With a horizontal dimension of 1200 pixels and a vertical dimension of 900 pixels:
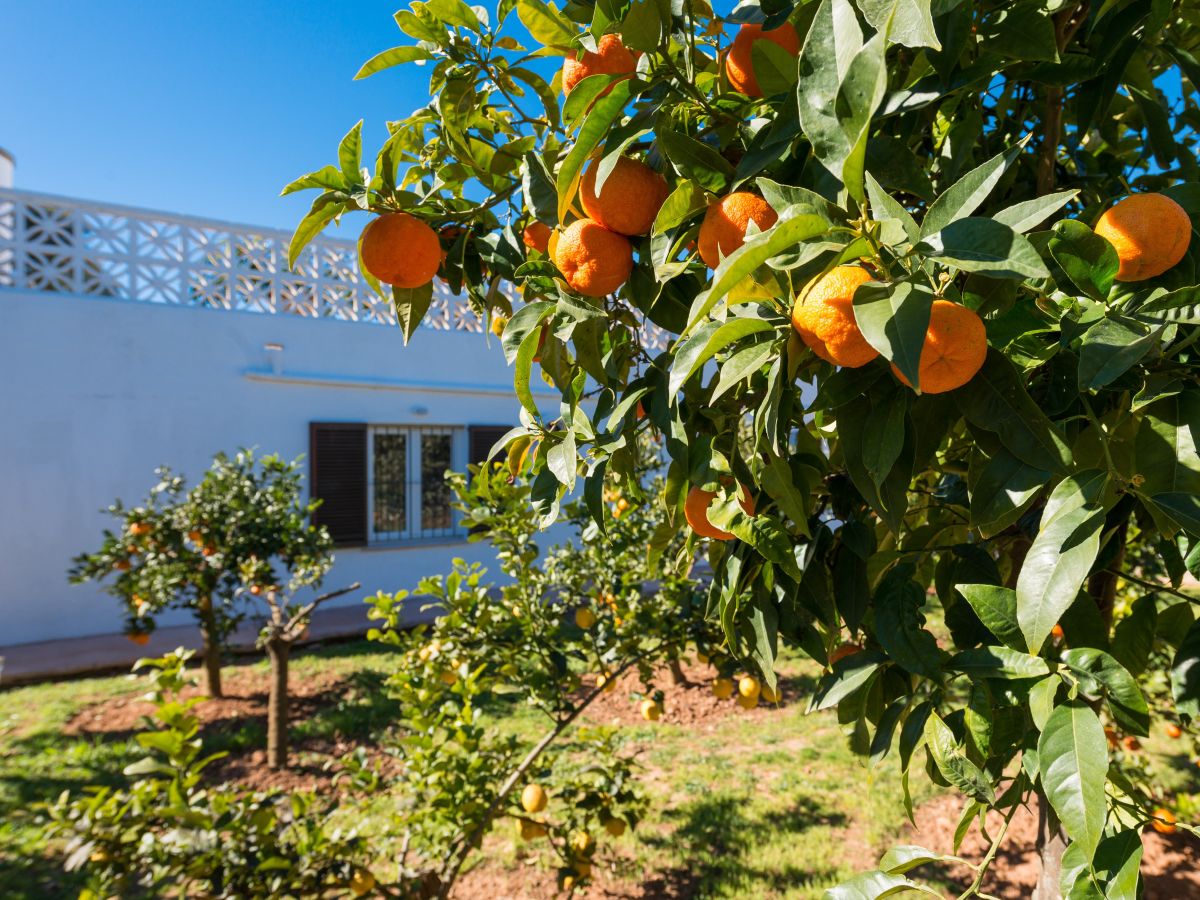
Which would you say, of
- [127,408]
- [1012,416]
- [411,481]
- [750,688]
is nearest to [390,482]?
[411,481]

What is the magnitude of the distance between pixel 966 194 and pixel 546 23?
59cm

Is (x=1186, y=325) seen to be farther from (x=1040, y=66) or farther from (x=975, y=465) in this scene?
(x=1040, y=66)

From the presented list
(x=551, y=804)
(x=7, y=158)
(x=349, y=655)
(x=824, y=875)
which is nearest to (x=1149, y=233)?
(x=824, y=875)

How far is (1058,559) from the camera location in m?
0.54

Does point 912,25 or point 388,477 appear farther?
point 388,477

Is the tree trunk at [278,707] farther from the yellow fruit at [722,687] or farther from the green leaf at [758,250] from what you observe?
the green leaf at [758,250]

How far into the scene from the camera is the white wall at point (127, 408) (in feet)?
18.6

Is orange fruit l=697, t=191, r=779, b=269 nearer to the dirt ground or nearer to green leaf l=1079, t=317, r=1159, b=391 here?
green leaf l=1079, t=317, r=1159, b=391

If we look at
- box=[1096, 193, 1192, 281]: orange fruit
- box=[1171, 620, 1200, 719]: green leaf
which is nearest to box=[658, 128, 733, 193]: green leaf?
box=[1096, 193, 1192, 281]: orange fruit

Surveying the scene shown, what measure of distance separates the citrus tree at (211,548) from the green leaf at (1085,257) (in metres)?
4.04

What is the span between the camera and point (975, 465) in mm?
814

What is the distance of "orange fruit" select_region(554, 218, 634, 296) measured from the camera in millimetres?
762

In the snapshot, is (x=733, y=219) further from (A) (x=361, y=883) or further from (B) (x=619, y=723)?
(B) (x=619, y=723)

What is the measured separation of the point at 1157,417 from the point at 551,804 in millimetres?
3027
